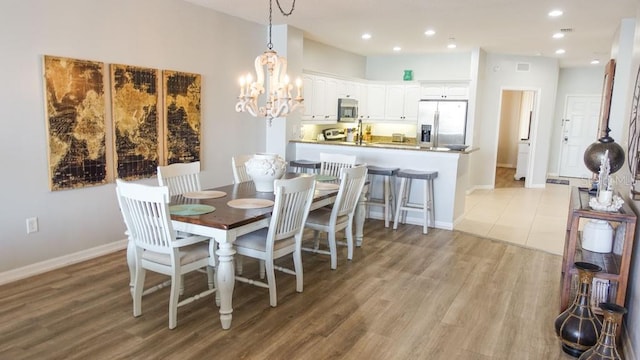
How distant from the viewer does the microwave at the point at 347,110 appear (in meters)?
8.09

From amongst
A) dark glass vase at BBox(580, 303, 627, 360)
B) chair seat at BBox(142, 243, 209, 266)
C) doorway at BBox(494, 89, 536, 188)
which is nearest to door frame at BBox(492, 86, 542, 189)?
doorway at BBox(494, 89, 536, 188)

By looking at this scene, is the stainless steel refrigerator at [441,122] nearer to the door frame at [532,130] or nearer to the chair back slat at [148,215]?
the door frame at [532,130]

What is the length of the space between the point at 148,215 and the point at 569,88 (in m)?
10.4

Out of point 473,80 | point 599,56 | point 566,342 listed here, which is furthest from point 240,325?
point 599,56

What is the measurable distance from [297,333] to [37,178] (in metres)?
2.61

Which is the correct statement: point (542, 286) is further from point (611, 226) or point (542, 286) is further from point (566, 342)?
point (566, 342)

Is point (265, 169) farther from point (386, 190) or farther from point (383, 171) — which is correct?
point (386, 190)

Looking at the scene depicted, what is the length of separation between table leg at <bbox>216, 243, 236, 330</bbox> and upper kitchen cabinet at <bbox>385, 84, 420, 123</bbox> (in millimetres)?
6587

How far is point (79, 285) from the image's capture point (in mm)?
3559

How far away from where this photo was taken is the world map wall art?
3791 mm

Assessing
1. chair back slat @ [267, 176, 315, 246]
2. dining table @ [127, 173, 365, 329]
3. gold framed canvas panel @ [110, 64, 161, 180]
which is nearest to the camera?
dining table @ [127, 173, 365, 329]

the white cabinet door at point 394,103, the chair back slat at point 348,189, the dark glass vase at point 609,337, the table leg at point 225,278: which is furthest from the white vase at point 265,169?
the white cabinet door at point 394,103

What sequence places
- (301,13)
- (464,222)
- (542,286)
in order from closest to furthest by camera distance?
1. (542,286)
2. (301,13)
3. (464,222)

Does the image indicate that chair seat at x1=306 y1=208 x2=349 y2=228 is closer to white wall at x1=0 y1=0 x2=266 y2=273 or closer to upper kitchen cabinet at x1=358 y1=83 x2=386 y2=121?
white wall at x1=0 y1=0 x2=266 y2=273
